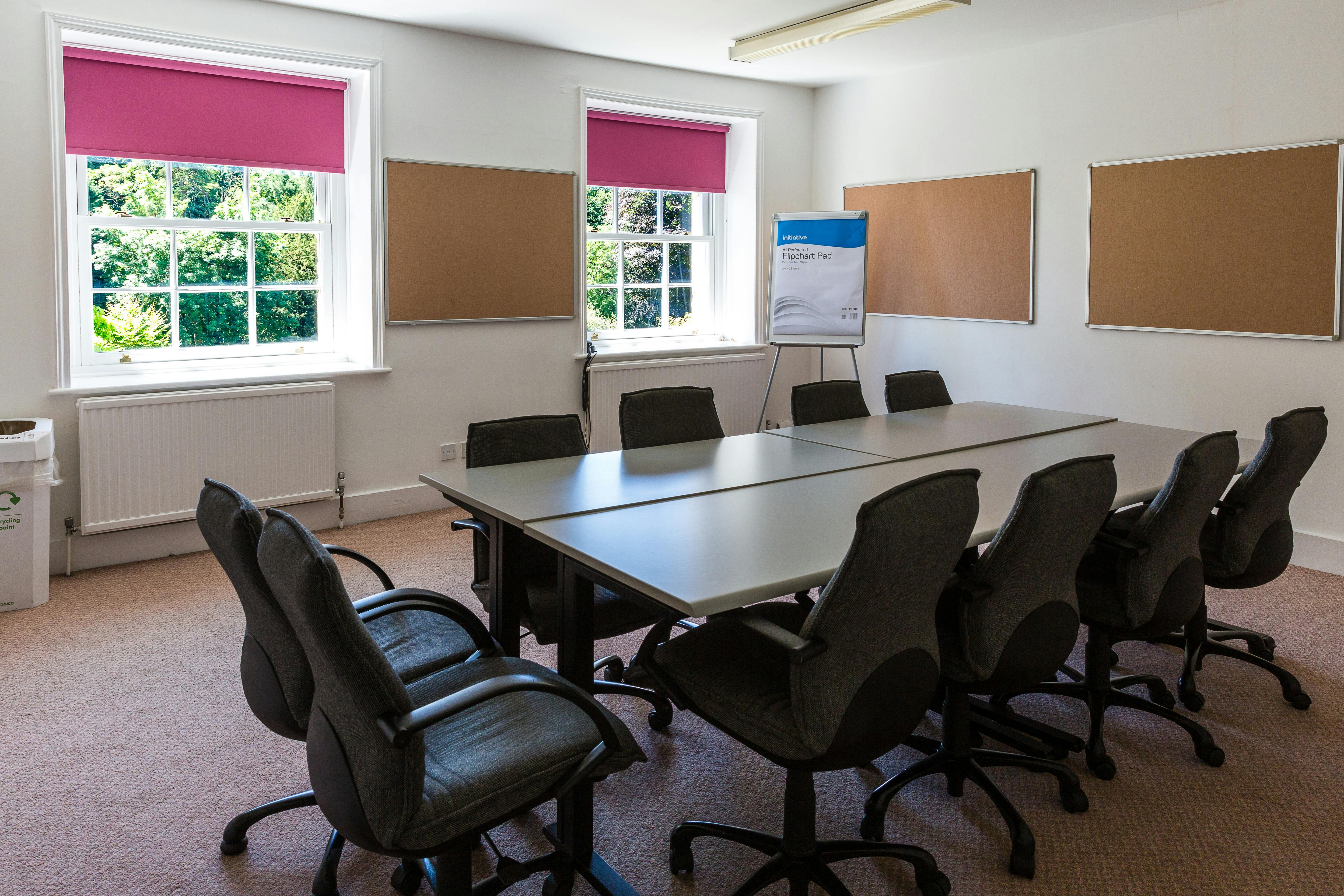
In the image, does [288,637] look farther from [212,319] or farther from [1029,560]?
[212,319]

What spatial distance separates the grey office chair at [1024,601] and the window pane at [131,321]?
4.46 metres

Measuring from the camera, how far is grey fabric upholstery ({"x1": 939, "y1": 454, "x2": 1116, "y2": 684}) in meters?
2.35

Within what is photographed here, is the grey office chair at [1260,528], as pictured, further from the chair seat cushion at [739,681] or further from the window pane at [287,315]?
the window pane at [287,315]

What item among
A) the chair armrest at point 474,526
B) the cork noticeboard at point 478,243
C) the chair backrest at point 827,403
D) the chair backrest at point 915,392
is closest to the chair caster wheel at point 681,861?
the chair armrest at point 474,526

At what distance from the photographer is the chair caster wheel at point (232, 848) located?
2.47 m

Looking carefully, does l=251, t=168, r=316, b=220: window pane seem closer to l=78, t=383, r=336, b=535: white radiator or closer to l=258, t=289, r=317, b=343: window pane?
l=258, t=289, r=317, b=343: window pane

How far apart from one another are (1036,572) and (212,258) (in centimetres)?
469

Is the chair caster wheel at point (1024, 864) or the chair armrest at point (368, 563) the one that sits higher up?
the chair armrest at point (368, 563)

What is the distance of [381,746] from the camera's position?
→ 1.70 meters

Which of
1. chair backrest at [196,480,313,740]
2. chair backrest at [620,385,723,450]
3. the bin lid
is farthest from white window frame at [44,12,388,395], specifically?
chair backrest at [196,480,313,740]

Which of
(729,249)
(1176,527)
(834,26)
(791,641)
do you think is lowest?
(791,641)

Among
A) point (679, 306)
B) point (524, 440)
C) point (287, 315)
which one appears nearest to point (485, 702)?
point (524, 440)

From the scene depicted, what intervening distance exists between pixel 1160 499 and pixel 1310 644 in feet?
5.90

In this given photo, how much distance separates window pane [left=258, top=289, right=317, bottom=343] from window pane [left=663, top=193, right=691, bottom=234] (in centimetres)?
269
